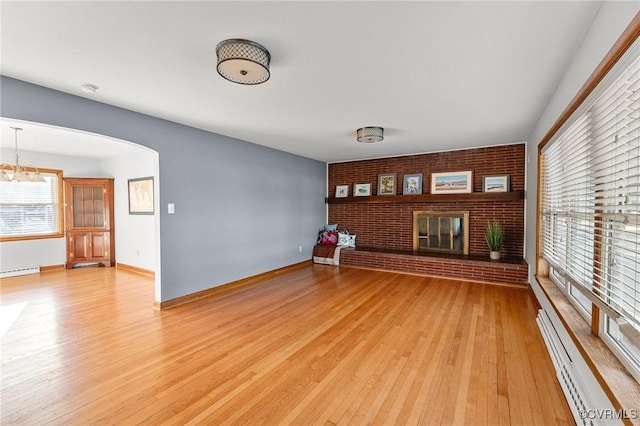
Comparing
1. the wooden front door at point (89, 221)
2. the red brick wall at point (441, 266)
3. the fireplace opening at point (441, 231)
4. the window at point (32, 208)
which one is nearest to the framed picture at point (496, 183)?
the fireplace opening at point (441, 231)

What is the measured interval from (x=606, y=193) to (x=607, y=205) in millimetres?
94

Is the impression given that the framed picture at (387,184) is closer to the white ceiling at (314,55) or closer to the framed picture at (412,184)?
the framed picture at (412,184)

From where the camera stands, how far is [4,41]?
180 cm

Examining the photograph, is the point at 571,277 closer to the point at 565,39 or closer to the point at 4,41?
the point at 565,39

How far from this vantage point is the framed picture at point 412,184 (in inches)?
221

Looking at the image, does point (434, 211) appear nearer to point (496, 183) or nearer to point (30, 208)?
point (496, 183)

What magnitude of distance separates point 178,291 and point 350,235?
3.82 meters

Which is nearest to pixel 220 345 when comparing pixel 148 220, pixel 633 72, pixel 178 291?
pixel 178 291

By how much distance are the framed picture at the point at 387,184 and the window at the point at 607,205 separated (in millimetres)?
3466

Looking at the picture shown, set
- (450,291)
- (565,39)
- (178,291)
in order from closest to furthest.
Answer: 1. (565,39)
2. (178,291)
3. (450,291)

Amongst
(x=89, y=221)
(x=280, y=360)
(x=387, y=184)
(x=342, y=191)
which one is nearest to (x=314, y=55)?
(x=280, y=360)

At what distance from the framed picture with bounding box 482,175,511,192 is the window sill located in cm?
321

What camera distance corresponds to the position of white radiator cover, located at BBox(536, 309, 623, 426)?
132 centimetres

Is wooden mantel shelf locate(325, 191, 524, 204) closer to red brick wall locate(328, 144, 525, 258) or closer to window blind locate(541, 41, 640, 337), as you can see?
red brick wall locate(328, 144, 525, 258)
